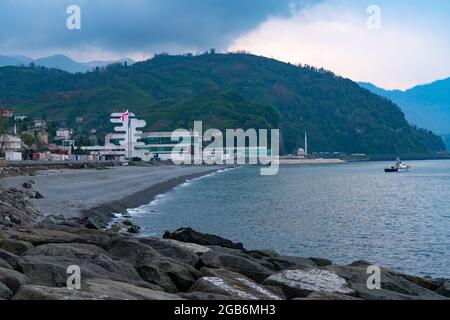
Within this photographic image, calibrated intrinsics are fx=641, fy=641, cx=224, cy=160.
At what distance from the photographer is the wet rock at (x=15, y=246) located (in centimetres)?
1509

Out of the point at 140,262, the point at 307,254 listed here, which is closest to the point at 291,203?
the point at 307,254

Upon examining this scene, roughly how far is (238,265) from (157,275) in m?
2.83

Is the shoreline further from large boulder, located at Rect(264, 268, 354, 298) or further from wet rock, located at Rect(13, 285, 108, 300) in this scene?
wet rock, located at Rect(13, 285, 108, 300)

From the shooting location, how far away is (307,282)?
1403 cm

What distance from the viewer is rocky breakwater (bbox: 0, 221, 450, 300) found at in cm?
1116

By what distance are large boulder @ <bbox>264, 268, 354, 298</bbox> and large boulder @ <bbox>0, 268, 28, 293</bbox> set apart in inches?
213

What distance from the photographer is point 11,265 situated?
12727 mm

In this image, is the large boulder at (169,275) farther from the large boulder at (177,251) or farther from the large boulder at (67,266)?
the large boulder at (177,251)

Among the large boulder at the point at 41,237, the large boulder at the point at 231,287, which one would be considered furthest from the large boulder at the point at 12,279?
the large boulder at the point at 41,237

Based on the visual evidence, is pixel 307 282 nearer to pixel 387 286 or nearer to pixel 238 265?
pixel 238 265

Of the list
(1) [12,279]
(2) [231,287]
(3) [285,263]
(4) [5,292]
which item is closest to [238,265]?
(3) [285,263]
